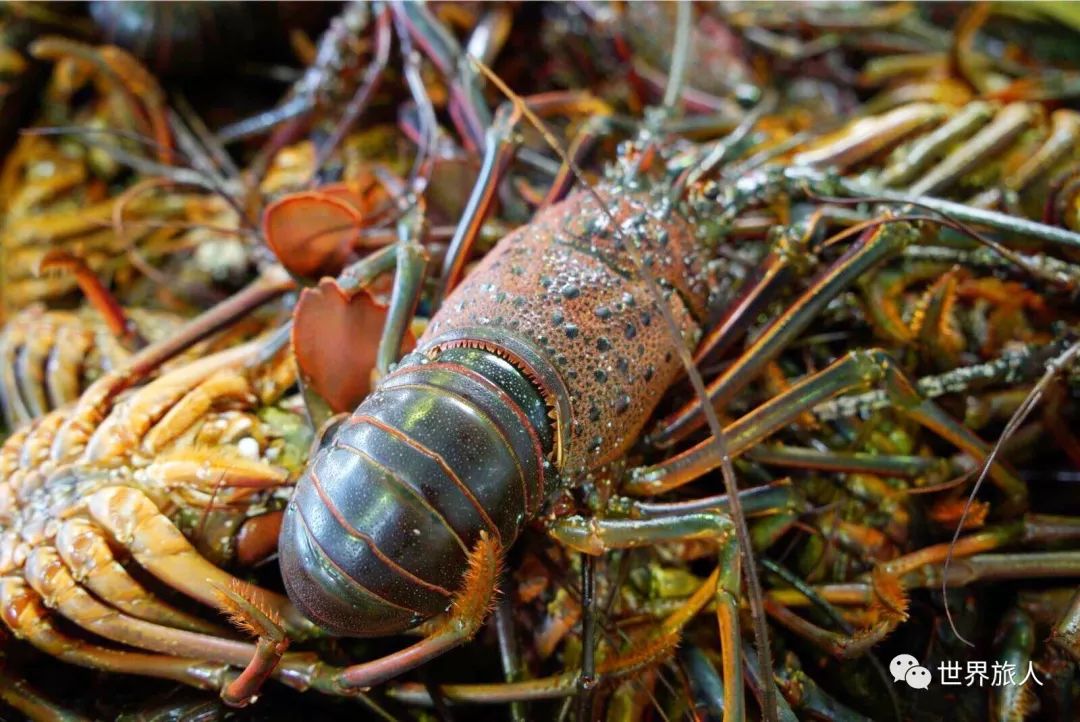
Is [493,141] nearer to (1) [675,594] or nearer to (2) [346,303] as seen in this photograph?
(2) [346,303]

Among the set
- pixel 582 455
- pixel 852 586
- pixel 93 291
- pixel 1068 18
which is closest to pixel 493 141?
pixel 582 455

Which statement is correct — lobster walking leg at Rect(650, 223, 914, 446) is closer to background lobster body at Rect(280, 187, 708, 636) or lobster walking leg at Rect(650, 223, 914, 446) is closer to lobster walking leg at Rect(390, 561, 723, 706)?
background lobster body at Rect(280, 187, 708, 636)

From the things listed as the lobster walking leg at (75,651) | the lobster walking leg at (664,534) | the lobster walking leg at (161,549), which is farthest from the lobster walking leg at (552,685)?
the lobster walking leg at (75,651)

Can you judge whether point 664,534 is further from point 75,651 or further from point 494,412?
point 75,651

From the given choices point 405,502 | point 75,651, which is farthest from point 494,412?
point 75,651

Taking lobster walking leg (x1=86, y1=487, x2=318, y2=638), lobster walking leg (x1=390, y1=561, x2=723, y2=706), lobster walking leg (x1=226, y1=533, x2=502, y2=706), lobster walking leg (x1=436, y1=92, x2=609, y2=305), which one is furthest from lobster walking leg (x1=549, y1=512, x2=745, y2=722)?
lobster walking leg (x1=436, y1=92, x2=609, y2=305)

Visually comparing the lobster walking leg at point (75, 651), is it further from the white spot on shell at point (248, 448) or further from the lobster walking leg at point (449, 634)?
the white spot on shell at point (248, 448)

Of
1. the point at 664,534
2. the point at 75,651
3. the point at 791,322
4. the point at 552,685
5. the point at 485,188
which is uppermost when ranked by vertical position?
the point at 485,188
